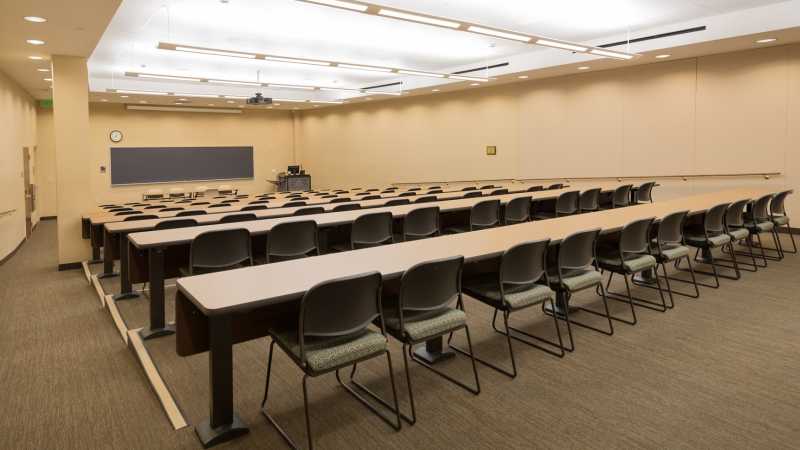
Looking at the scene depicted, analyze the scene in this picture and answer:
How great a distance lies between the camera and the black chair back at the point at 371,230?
203 inches

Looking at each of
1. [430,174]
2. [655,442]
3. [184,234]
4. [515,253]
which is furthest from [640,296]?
[430,174]

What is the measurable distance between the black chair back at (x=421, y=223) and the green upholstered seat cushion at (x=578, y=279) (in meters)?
2.08

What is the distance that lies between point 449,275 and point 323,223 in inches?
92.4

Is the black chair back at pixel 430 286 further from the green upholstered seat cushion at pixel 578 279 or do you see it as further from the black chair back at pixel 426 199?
the black chair back at pixel 426 199

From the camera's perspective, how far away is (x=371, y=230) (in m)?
5.27

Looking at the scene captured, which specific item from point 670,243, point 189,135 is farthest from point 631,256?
point 189,135

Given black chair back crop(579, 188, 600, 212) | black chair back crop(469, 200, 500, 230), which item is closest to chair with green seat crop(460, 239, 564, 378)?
black chair back crop(469, 200, 500, 230)

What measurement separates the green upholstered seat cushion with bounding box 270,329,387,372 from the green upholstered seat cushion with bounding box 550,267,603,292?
1660mm

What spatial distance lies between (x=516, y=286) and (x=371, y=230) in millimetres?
2139

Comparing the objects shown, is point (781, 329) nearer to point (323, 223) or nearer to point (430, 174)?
point (323, 223)

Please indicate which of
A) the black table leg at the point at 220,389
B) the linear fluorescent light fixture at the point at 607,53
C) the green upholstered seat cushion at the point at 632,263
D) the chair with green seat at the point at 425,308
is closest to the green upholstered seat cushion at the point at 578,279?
the green upholstered seat cushion at the point at 632,263

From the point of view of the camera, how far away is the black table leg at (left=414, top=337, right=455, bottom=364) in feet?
11.6

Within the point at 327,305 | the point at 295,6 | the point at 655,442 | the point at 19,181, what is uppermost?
the point at 295,6

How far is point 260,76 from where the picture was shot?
12875 mm
